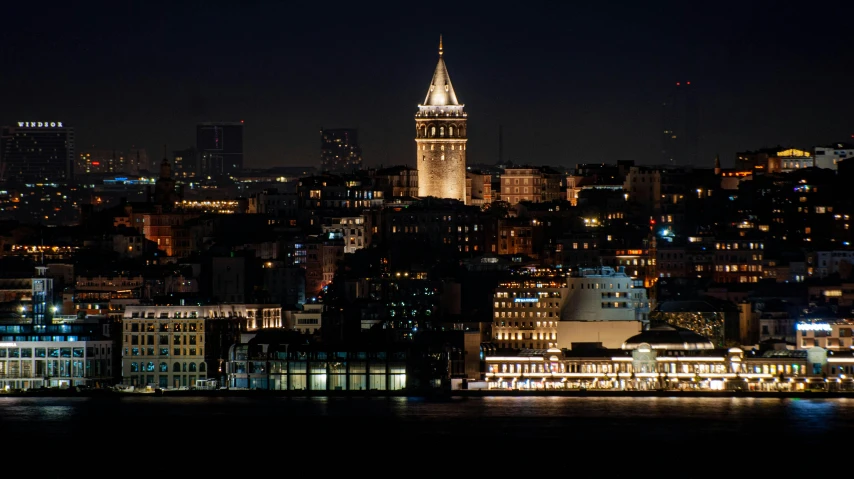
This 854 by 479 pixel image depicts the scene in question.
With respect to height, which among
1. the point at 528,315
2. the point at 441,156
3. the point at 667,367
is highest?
the point at 441,156

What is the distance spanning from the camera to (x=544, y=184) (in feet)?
341

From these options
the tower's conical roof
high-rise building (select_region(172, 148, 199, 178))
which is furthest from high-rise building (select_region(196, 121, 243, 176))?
the tower's conical roof

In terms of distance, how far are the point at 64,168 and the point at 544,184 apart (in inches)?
1995

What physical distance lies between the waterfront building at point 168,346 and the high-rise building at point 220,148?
244ft

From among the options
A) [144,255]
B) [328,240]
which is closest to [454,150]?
[328,240]

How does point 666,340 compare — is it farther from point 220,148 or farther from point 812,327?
point 220,148

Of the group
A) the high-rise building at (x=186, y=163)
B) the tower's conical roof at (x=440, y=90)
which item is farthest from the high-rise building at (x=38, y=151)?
the tower's conical roof at (x=440, y=90)

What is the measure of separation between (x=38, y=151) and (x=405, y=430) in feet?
274

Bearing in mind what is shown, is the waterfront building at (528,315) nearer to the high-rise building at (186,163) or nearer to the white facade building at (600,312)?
the white facade building at (600,312)

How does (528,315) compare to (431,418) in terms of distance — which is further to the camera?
(528,315)

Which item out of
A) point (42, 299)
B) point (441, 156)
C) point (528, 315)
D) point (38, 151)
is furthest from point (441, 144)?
point (38, 151)

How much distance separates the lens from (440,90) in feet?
313

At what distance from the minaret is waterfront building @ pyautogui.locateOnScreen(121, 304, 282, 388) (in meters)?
20.6

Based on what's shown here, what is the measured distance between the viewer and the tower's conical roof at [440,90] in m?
95.1
